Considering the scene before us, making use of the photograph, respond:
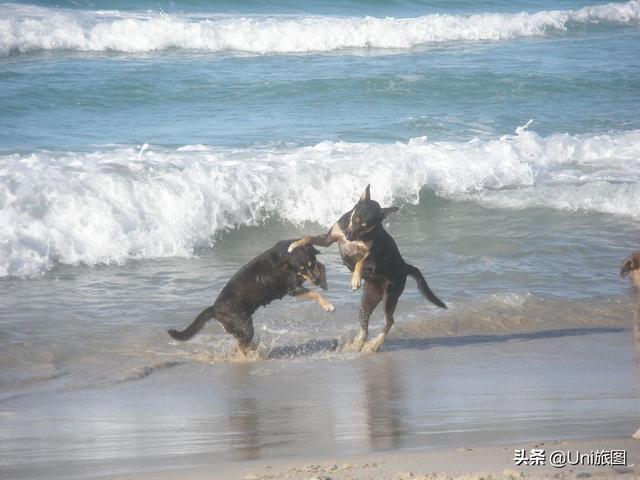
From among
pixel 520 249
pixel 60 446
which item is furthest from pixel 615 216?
pixel 60 446

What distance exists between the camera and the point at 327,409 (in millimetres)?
7039

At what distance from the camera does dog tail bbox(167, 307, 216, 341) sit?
8370 millimetres

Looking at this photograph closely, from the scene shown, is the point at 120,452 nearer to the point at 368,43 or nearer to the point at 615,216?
the point at 615,216

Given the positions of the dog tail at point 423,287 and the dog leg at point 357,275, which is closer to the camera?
the dog leg at point 357,275

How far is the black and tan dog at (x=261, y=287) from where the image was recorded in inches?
340

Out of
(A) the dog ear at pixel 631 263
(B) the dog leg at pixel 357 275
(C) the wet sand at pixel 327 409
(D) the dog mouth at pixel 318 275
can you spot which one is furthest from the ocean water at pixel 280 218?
(A) the dog ear at pixel 631 263

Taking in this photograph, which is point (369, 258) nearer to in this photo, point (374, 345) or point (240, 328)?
point (374, 345)

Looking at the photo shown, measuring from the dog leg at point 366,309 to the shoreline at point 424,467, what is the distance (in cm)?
297

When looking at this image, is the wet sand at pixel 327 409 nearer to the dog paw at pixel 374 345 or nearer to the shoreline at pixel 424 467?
the shoreline at pixel 424 467

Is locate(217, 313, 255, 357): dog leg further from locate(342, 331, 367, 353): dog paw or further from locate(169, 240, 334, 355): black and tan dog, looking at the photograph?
locate(342, 331, 367, 353): dog paw

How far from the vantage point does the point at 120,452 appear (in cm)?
601

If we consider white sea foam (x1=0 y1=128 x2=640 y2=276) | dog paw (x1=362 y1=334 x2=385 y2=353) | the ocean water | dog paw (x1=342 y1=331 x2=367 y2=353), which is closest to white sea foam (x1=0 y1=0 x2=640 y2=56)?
the ocean water

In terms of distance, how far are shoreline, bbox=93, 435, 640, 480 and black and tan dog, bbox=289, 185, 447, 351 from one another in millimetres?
3012

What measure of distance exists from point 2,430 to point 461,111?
15446mm
